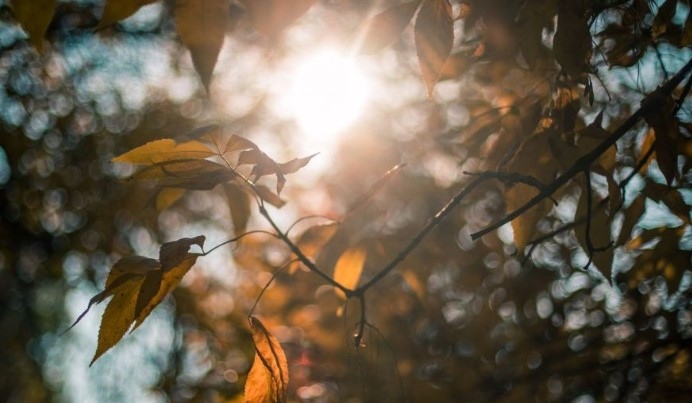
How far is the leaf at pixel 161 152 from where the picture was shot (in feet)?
2.33

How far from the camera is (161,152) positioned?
2.37 ft

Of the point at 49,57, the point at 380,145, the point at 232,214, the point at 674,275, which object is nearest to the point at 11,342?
the point at 49,57

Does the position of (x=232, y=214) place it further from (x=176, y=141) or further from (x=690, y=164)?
(x=690, y=164)

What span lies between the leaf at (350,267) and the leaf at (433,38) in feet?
1.76

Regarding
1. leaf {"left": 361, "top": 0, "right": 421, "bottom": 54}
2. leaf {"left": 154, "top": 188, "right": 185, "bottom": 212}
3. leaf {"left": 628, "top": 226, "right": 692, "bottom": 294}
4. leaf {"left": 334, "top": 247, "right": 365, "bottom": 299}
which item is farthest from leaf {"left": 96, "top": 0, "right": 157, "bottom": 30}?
leaf {"left": 628, "top": 226, "right": 692, "bottom": 294}

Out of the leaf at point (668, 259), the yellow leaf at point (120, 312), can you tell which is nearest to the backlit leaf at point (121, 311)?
the yellow leaf at point (120, 312)

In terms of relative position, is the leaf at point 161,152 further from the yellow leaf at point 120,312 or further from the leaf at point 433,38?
the leaf at point 433,38

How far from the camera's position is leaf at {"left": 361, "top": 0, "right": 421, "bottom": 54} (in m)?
0.77

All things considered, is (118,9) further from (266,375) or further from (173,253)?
(266,375)

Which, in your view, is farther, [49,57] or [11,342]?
[11,342]

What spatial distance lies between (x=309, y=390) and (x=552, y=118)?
1.46 meters

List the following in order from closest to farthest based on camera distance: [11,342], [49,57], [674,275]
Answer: [674,275] → [49,57] → [11,342]

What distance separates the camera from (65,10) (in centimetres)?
416

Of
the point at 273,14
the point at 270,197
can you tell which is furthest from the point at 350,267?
the point at 273,14
